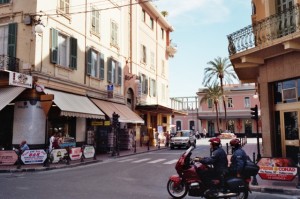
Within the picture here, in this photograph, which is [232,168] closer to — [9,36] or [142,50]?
[9,36]

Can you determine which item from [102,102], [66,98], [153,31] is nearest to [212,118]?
[153,31]

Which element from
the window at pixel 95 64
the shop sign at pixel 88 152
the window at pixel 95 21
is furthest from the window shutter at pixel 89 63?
the shop sign at pixel 88 152

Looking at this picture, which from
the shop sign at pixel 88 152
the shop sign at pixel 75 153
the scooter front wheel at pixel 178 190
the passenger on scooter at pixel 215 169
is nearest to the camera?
the passenger on scooter at pixel 215 169

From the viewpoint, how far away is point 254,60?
13.9 metres

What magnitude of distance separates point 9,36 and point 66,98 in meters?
4.71

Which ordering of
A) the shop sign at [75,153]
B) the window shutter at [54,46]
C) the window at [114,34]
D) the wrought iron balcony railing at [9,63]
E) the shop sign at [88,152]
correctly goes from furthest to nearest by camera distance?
the window at [114,34] < the window shutter at [54,46] < the shop sign at [88,152] < the shop sign at [75,153] < the wrought iron balcony railing at [9,63]

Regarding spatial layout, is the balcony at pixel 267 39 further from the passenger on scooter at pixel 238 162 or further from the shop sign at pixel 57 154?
the shop sign at pixel 57 154

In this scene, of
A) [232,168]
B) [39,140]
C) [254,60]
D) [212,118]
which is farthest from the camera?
[212,118]

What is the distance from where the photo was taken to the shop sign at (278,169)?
10219 mm

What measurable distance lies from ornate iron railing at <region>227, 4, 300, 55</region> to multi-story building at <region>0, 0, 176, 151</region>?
379 inches

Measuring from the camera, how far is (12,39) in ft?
59.8

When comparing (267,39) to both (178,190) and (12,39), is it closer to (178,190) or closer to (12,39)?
(178,190)

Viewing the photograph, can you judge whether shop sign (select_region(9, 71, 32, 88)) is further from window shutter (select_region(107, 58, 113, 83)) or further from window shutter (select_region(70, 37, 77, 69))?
window shutter (select_region(107, 58, 113, 83))

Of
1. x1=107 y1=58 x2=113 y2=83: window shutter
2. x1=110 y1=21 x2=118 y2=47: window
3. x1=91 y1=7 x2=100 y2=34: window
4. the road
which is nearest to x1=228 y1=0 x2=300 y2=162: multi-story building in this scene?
the road
